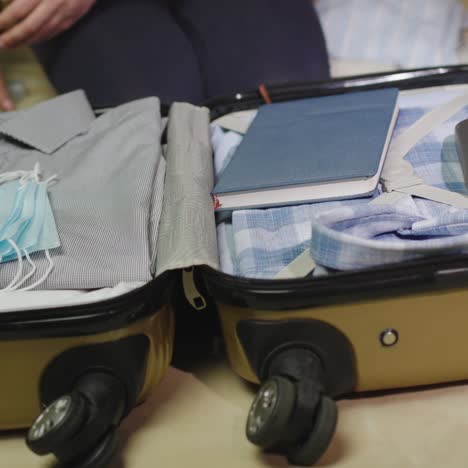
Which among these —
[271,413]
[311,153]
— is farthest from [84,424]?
[311,153]

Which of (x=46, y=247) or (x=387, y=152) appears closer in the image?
(x=46, y=247)

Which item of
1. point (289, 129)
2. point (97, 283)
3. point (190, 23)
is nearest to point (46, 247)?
point (97, 283)

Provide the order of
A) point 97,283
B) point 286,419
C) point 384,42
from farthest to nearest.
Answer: point 384,42, point 97,283, point 286,419

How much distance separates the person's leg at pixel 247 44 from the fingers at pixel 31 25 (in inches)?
8.9

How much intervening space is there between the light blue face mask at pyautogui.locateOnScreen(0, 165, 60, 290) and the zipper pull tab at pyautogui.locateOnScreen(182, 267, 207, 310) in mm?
117

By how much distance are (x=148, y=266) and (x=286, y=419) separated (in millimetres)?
188

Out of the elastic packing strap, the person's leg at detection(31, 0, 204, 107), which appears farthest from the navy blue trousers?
the elastic packing strap

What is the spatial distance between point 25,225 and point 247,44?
1.81 feet

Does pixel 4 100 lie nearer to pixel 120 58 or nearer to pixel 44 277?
pixel 120 58

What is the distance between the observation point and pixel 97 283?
0.54 metres

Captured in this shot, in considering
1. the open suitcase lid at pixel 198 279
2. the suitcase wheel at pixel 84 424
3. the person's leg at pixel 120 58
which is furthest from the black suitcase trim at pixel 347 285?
the person's leg at pixel 120 58

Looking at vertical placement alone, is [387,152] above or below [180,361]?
above

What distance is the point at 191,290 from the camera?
55 centimetres

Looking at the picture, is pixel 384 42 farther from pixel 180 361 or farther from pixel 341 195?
pixel 180 361
